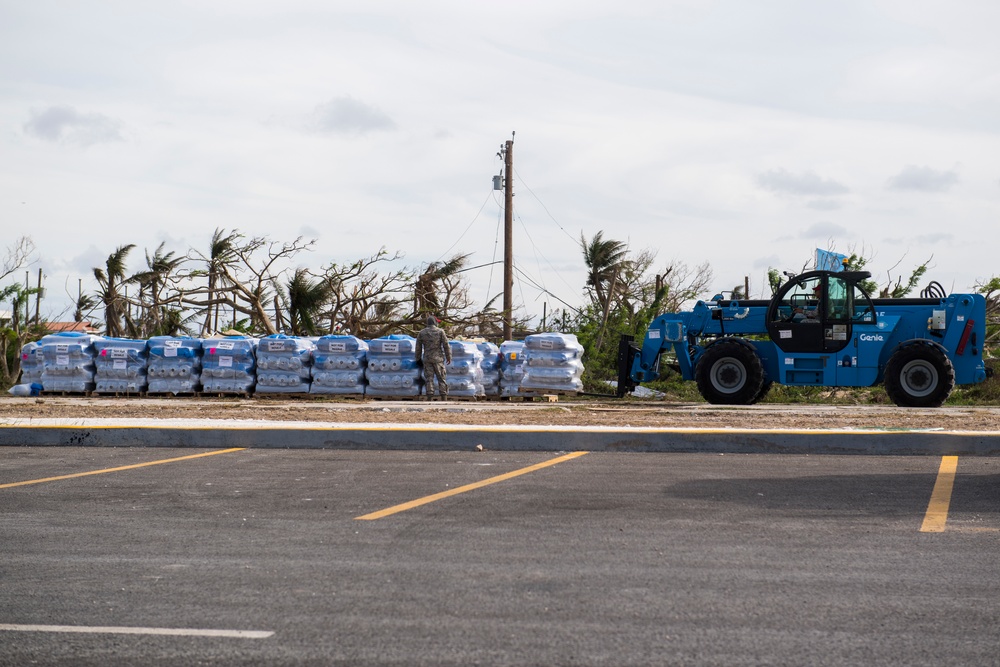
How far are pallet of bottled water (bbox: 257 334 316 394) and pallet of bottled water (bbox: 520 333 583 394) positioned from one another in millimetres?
4937

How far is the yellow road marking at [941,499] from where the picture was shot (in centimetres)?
704

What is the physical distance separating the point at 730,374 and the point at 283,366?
9.57 metres

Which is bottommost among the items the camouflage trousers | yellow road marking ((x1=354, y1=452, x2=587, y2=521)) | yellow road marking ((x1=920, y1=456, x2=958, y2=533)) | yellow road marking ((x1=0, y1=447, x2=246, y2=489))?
yellow road marking ((x1=0, y1=447, x2=246, y2=489))

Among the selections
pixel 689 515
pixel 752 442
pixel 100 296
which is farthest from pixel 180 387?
pixel 689 515

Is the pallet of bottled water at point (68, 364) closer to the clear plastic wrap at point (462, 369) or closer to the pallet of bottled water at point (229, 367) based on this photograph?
the pallet of bottled water at point (229, 367)

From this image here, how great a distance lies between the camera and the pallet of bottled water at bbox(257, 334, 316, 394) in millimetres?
23328

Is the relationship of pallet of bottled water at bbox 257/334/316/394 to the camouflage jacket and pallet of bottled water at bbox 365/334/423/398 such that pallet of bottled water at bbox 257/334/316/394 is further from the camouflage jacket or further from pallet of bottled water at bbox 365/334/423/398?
the camouflage jacket

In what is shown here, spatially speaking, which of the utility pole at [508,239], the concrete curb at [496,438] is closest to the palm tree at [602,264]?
the utility pole at [508,239]

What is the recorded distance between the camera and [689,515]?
24.4 ft

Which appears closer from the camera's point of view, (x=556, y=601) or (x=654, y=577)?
(x=556, y=601)

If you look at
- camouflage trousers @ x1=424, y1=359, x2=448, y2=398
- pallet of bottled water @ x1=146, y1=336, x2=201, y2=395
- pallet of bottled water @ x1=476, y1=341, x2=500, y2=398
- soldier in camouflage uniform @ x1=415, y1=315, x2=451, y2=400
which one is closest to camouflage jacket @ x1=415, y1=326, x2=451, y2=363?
soldier in camouflage uniform @ x1=415, y1=315, x2=451, y2=400

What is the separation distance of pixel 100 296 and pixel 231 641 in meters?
27.1

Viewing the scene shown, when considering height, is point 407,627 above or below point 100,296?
below

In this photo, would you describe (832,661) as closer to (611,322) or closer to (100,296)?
(611,322)
